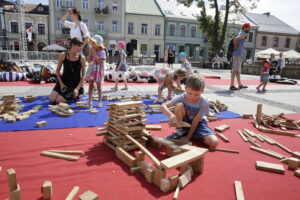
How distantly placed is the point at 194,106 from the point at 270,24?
200 feet

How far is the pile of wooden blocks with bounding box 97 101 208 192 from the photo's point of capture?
2.49 metres

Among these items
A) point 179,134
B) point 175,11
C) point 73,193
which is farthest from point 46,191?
point 175,11

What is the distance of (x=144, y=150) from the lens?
9.70 feet

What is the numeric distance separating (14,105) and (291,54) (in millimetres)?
34849

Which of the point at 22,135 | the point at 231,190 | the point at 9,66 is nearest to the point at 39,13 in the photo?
the point at 9,66

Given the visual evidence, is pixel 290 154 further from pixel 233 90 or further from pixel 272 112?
pixel 233 90

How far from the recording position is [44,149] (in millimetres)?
3420

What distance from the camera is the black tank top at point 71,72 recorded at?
21.4ft

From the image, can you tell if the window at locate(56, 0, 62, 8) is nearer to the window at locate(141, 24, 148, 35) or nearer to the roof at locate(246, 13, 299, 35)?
the window at locate(141, 24, 148, 35)

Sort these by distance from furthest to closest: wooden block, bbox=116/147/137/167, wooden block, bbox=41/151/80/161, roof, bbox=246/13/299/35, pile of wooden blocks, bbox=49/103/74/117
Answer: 1. roof, bbox=246/13/299/35
2. pile of wooden blocks, bbox=49/103/74/117
3. wooden block, bbox=41/151/80/161
4. wooden block, bbox=116/147/137/167

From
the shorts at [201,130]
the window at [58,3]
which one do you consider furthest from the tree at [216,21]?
the shorts at [201,130]

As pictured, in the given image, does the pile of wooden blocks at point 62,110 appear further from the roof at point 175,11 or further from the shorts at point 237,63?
the roof at point 175,11

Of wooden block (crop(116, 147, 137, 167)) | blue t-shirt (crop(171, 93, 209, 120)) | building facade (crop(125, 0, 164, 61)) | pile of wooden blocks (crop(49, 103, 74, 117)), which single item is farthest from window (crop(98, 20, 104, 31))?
wooden block (crop(116, 147, 137, 167))

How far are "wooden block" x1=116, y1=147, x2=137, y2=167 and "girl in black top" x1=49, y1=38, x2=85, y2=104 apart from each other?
11.8 feet
